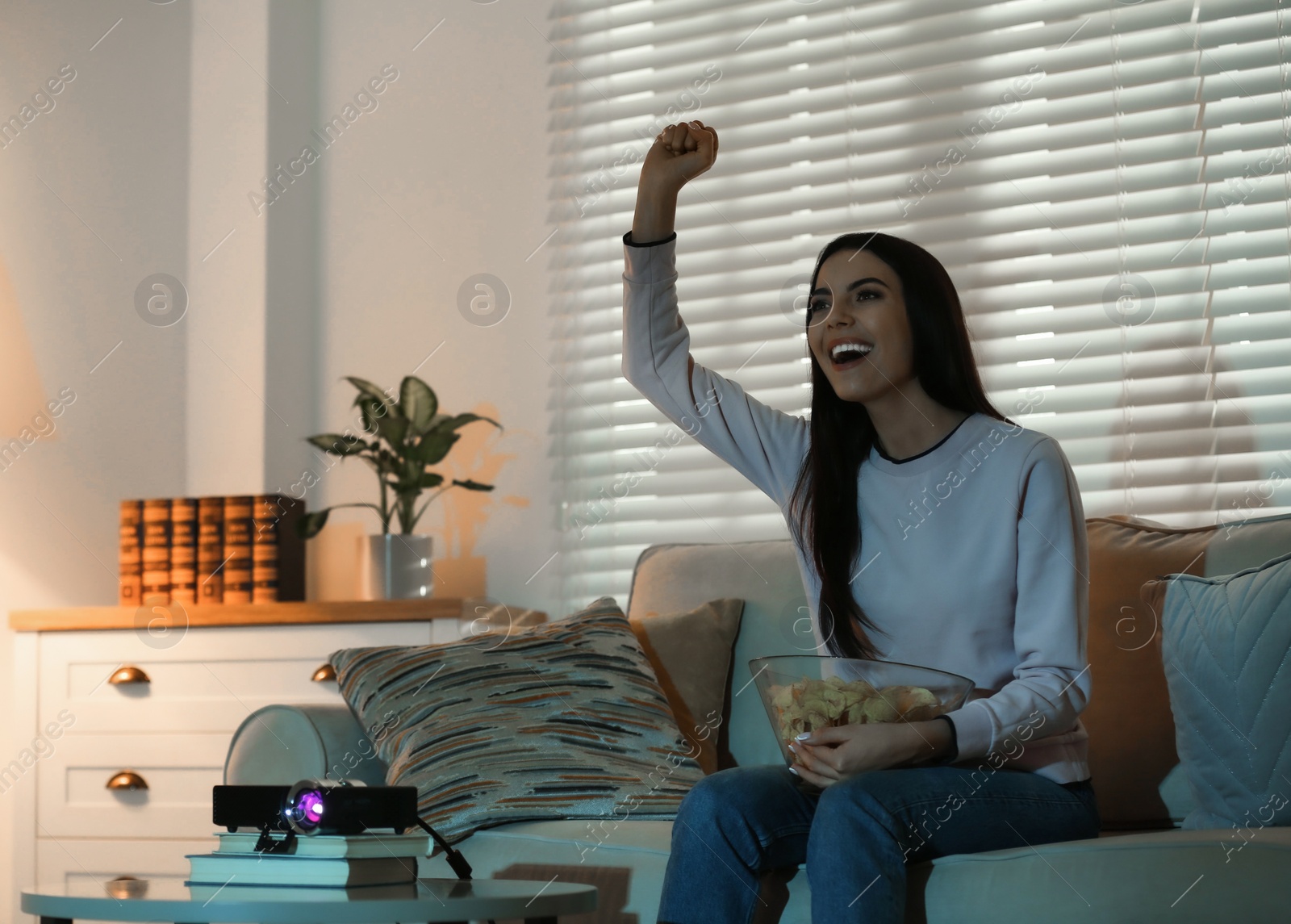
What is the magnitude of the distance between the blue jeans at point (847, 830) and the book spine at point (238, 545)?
1.59 m

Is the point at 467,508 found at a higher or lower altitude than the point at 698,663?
higher

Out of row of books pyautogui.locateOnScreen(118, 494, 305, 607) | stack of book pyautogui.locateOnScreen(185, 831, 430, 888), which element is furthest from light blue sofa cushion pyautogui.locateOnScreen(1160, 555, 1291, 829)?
row of books pyautogui.locateOnScreen(118, 494, 305, 607)

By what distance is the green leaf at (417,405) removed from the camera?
2.63m

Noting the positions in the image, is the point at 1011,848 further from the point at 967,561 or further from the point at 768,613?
the point at 768,613

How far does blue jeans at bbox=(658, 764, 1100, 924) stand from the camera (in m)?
1.15

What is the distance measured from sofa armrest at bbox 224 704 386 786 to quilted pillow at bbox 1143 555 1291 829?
3.64 feet

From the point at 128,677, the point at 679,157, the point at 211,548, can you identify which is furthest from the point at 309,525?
the point at 679,157

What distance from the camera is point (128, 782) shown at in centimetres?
233

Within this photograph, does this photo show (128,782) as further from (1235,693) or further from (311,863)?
(1235,693)

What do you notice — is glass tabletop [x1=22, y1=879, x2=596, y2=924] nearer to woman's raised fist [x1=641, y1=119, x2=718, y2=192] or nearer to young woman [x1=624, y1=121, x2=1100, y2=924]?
young woman [x1=624, y1=121, x2=1100, y2=924]

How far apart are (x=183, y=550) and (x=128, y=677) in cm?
31

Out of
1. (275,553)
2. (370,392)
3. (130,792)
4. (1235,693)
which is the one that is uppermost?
(370,392)

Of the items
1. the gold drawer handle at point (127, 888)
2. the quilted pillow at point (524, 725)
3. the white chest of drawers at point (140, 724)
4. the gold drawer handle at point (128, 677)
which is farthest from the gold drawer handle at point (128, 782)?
the gold drawer handle at point (127, 888)

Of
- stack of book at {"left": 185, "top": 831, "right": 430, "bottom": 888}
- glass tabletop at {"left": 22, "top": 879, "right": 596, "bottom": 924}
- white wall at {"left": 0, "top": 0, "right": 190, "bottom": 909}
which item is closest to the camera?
glass tabletop at {"left": 22, "top": 879, "right": 596, "bottom": 924}
